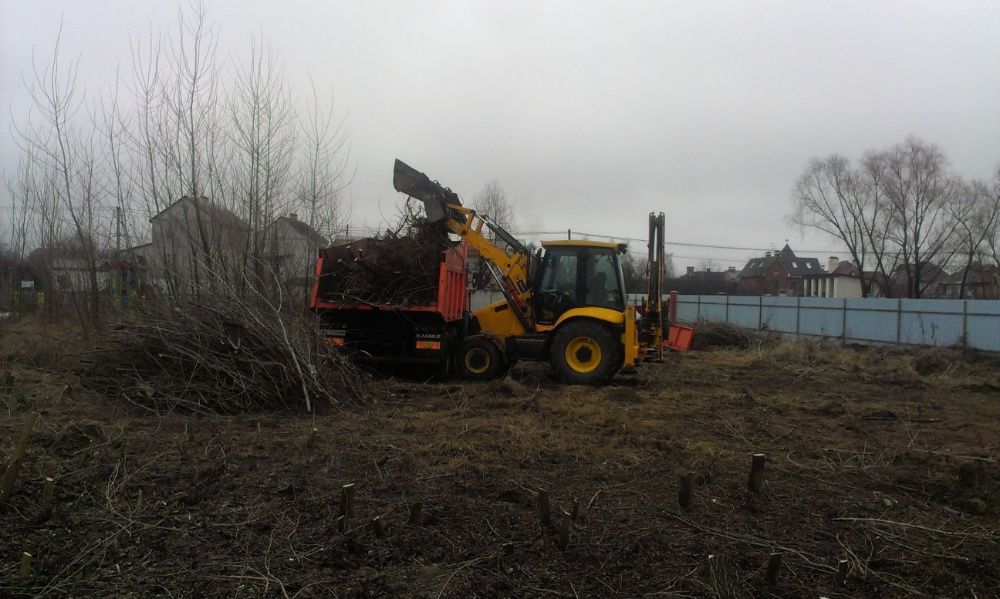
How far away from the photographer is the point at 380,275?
10703 millimetres

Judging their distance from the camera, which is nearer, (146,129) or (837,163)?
(146,129)

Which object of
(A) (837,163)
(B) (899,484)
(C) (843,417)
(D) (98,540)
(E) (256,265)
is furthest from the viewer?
(A) (837,163)

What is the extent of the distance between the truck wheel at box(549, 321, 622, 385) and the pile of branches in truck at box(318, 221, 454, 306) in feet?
7.46

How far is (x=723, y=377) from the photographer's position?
14.0 meters

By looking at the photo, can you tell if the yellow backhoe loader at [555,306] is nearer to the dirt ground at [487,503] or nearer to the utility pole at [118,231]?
the dirt ground at [487,503]

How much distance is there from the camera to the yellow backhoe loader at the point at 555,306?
1131 centimetres

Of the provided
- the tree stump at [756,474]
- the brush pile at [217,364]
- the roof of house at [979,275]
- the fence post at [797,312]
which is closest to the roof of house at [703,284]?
the roof of house at [979,275]

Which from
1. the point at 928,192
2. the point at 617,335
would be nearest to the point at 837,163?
the point at 928,192

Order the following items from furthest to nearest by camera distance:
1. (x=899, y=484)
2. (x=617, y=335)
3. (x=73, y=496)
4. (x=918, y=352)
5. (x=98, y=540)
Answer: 1. (x=918, y=352)
2. (x=617, y=335)
3. (x=899, y=484)
4. (x=73, y=496)
5. (x=98, y=540)

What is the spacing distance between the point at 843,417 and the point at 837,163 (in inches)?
1431

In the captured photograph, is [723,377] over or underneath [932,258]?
underneath

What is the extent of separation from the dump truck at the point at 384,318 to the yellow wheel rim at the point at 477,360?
54cm

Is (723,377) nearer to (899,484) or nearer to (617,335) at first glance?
(617,335)

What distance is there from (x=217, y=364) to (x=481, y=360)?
4.78m
